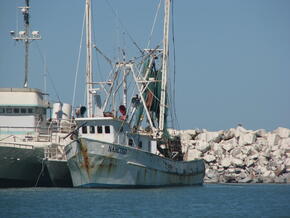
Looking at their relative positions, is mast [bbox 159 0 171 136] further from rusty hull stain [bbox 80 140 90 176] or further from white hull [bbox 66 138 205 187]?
rusty hull stain [bbox 80 140 90 176]

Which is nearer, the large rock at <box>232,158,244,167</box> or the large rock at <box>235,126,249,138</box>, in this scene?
the large rock at <box>232,158,244,167</box>

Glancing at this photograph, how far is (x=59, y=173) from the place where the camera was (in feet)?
204

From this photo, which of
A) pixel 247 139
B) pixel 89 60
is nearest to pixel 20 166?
pixel 89 60

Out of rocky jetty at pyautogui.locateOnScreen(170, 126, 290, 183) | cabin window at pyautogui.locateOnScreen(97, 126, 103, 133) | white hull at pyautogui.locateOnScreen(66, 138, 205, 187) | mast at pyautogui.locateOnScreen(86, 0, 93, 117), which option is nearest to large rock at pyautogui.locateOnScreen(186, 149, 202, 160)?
rocky jetty at pyautogui.locateOnScreen(170, 126, 290, 183)

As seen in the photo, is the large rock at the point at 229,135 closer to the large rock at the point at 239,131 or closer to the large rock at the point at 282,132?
the large rock at the point at 239,131

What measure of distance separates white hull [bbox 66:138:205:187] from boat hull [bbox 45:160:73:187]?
74.5 inches

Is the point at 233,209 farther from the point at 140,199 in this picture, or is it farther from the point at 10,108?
the point at 10,108

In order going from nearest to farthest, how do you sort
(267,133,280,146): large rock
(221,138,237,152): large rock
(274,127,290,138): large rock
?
(221,138,237,152): large rock, (267,133,280,146): large rock, (274,127,290,138): large rock

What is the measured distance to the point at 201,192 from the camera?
6347 centimetres

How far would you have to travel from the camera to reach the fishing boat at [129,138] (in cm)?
5775

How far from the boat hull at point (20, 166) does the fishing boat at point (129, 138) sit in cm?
233

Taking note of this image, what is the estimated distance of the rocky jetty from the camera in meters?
80.0

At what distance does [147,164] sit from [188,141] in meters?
30.7

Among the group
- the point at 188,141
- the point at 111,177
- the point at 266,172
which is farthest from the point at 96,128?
the point at 188,141
